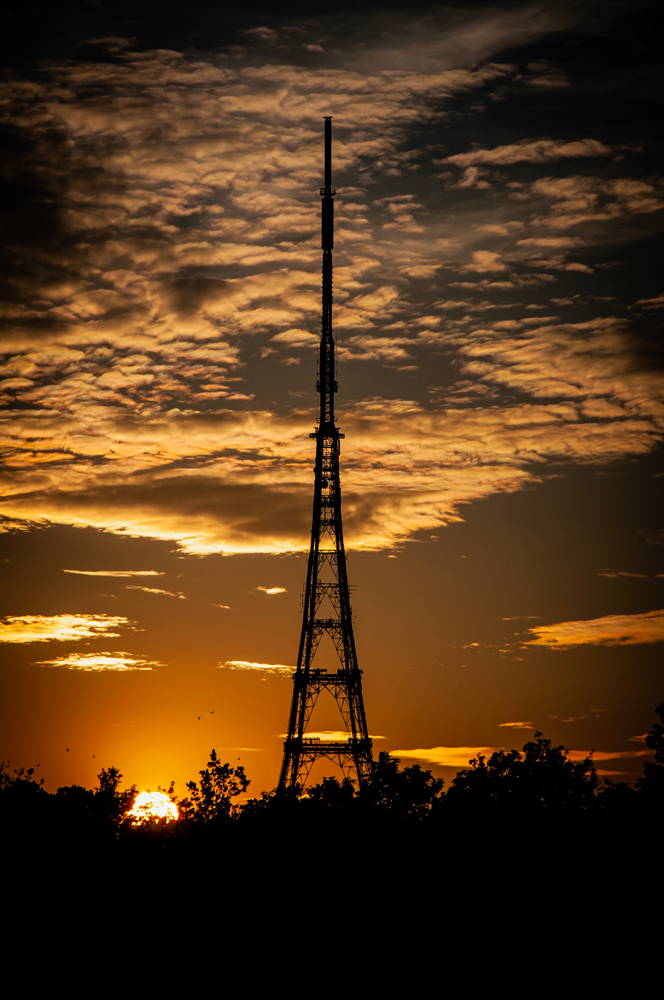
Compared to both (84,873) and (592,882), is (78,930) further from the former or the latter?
(592,882)

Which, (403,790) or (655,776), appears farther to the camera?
(403,790)

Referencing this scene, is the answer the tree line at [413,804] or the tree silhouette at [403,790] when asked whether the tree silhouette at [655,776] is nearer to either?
the tree line at [413,804]

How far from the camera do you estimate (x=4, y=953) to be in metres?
42.2

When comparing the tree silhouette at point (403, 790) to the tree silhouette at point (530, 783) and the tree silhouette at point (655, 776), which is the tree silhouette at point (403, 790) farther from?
the tree silhouette at point (655, 776)

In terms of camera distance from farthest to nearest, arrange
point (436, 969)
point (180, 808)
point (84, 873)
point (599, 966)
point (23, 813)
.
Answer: point (23, 813)
point (180, 808)
point (84, 873)
point (436, 969)
point (599, 966)

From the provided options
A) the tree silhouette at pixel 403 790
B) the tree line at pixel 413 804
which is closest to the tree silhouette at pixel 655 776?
the tree line at pixel 413 804

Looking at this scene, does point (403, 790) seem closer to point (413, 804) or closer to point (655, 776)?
point (413, 804)

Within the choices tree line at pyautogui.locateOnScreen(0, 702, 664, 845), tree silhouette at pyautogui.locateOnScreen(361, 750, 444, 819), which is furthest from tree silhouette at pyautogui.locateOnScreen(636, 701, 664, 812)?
tree silhouette at pyautogui.locateOnScreen(361, 750, 444, 819)

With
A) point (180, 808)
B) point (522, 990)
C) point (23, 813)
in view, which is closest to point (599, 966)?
point (522, 990)

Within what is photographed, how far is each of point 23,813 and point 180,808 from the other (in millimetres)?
12385

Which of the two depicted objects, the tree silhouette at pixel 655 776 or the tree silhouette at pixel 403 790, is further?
the tree silhouette at pixel 403 790

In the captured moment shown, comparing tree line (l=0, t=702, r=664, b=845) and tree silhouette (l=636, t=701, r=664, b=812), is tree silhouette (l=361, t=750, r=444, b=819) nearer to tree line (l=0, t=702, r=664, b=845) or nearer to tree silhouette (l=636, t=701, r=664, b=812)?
tree line (l=0, t=702, r=664, b=845)

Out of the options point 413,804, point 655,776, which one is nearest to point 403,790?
point 413,804

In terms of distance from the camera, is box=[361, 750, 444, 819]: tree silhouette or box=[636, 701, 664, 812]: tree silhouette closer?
box=[636, 701, 664, 812]: tree silhouette
